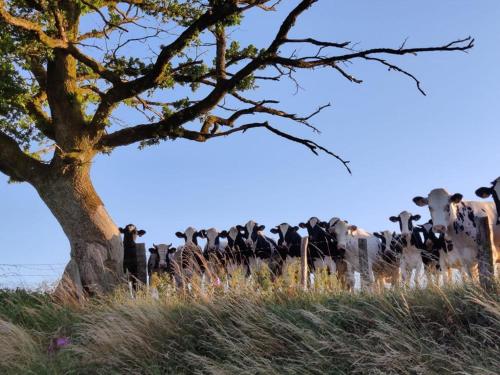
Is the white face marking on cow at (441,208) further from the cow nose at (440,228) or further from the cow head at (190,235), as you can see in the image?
the cow head at (190,235)

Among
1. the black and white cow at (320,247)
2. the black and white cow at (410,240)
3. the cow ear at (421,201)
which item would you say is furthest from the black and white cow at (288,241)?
the cow ear at (421,201)

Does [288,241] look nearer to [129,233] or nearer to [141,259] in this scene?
[129,233]

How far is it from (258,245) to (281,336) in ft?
43.7

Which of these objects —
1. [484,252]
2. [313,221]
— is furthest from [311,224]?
[484,252]

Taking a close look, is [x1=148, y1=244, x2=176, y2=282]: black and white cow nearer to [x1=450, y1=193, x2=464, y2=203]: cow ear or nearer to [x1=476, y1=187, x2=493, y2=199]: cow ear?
[x1=450, y1=193, x2=464, y2=203]: cow ear

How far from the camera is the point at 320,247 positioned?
A: 63.2ft

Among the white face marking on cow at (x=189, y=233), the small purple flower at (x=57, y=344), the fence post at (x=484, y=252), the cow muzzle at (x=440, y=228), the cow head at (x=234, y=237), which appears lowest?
the small purple flower at (x=57, y=344)

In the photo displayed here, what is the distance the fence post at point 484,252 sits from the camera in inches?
339

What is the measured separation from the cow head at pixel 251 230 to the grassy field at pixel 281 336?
34.1 feet

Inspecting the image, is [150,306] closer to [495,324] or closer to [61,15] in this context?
[495,324]

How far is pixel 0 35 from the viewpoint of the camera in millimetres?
15523

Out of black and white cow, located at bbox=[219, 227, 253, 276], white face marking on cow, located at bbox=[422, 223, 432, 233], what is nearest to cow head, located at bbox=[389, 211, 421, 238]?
white face marking on cow, located at bbox=[422, 223, 432, 233]

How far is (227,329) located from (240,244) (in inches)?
503

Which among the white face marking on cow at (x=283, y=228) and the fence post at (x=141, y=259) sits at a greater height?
the white face marking on cow at (x=283, y=228)
